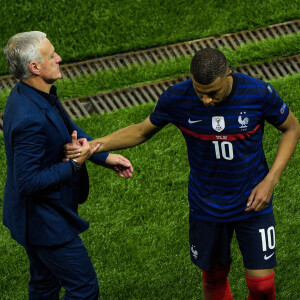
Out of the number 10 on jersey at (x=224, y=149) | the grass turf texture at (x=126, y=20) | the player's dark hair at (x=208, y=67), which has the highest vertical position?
the grass turf texture at (x=126, y=20)

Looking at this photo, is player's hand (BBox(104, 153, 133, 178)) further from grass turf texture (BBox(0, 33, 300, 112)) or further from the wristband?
grass turf texture (BBox(0, 33, 300, 112))

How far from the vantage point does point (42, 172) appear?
178 inches

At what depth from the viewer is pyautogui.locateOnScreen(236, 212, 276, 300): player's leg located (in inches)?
192

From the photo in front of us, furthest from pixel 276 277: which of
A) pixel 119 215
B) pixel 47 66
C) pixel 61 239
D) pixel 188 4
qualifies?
pixel 188 4

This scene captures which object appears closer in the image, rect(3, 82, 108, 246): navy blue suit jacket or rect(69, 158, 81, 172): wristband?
rect(3, 82, 108, 246): navy blue suit jacket

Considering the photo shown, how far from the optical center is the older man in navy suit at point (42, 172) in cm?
446

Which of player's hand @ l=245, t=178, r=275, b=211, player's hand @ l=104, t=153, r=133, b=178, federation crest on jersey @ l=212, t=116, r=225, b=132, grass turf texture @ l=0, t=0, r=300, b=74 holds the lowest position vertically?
player's hand @ l=245, t=178, r=275, b=211

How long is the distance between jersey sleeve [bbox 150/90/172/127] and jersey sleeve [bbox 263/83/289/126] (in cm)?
64

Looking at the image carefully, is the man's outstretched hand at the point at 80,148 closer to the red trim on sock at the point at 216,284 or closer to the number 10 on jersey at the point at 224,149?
the number 10 on jersey at the point at 224,149

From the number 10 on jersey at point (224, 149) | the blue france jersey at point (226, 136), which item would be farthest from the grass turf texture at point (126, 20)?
the number 10 on jersey at point (224, 149)

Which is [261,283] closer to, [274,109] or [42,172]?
[274,109]

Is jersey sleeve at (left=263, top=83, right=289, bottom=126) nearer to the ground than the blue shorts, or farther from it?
farther from it

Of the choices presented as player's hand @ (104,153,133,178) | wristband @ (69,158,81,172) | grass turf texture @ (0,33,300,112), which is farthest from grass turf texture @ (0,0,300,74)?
wristband @ (69,158,81,172)

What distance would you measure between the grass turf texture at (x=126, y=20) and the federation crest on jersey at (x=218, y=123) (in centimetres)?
392
